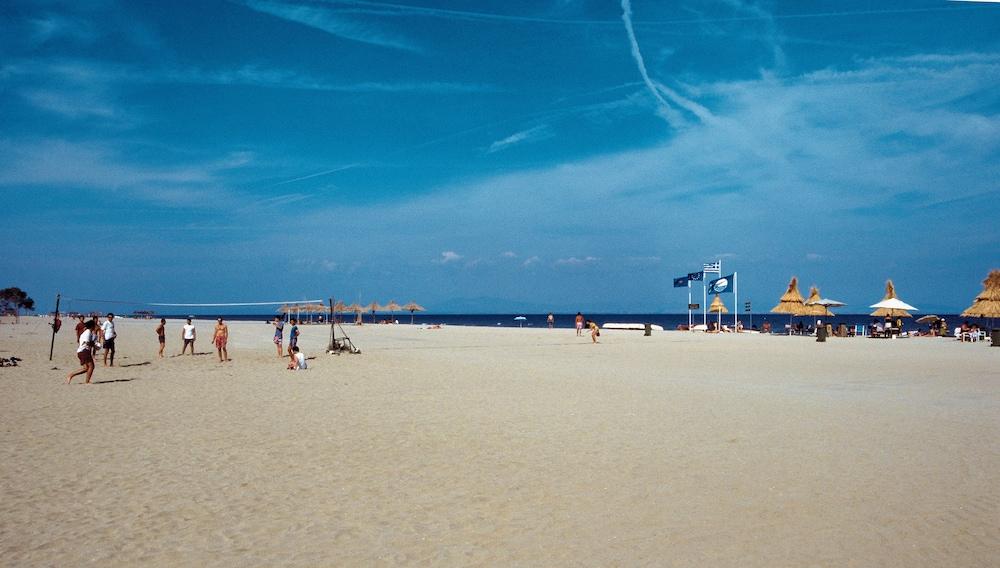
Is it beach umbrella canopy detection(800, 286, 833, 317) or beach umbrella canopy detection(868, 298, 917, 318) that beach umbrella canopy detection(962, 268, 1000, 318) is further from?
beach umbrella canopy detection(800, 286, 833, 317)

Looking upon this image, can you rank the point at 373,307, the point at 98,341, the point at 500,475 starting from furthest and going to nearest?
the point at 373,307 < the point at 98,341 < the point at 500,475

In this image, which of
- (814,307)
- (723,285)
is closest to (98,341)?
(723,285)

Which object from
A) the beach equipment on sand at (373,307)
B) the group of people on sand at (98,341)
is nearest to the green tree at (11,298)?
the beach equipment on sand at (373,307)

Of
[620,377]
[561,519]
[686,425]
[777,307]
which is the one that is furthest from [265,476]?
[777,307]

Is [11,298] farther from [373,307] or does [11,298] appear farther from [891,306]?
[891,306]

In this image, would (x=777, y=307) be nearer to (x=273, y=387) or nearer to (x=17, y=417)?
(x=273, y=387)

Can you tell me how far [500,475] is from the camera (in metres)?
5.96

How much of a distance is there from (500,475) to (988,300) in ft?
111

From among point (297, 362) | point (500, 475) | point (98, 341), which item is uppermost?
point (98, 341)

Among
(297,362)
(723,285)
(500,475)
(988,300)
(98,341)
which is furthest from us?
(723,285)

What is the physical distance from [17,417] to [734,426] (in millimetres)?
9737

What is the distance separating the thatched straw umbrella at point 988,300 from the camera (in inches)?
1187

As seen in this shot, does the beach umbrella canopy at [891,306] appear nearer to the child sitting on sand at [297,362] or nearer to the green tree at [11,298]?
the child sitting on sand at [297,362]

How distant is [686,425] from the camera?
8.37m
